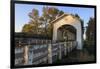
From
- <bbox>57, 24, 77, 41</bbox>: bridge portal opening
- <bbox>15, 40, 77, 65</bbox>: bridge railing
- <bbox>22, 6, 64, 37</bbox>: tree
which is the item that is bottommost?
<bbox>15, 40, 77, 65</bbox>: bridge railing

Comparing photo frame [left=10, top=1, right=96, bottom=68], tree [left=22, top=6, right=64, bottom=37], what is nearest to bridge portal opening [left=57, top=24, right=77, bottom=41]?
photo frame [left=10, top=1, right=96, bottom=68]

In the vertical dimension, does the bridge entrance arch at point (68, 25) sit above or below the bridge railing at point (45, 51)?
above

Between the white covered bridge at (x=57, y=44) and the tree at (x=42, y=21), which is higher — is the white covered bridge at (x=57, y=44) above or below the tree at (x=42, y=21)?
below

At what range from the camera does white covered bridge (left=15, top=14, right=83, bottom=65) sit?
8.01 ft

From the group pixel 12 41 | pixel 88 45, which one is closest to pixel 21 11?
pixel 12 41

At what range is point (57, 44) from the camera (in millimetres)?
2549

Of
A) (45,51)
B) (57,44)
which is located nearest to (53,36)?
(57,44)

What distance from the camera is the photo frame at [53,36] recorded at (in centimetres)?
239

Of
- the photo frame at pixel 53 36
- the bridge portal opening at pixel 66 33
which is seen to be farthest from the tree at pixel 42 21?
the bridge portal opening at pixel 66 33

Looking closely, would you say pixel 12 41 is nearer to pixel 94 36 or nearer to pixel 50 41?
pixel 50 41

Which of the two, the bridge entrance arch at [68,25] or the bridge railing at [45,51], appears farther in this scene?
the bridge entrance arch at [68,25]

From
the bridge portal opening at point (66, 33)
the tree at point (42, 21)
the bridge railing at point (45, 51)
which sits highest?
the tree at point (42, 21)

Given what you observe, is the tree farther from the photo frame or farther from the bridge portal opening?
the bridge portal opening

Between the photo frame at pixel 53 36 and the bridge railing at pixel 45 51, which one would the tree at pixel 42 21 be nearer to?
the photo frame at pixel 53 36
